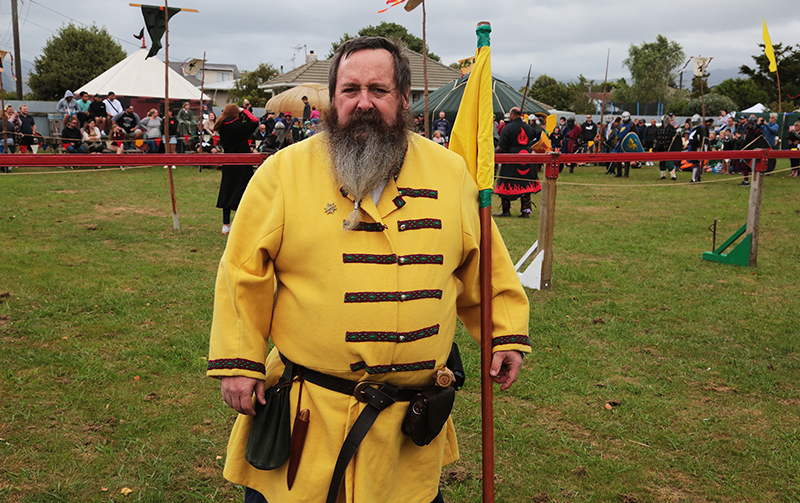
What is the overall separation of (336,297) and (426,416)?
47 cm

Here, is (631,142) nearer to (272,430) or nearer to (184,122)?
(184,122)

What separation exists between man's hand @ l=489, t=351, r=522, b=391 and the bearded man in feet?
0.61

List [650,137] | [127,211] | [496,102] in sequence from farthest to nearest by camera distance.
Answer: [496,102] < [650,137] < [127,211]

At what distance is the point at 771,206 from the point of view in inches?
516

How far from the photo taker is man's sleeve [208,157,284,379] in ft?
6.27

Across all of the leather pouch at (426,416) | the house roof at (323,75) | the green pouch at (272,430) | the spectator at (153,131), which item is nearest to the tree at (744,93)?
the house roof at (323,75)

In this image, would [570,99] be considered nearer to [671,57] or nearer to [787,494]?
[671,57]

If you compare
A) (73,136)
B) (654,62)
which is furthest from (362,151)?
(654,62)

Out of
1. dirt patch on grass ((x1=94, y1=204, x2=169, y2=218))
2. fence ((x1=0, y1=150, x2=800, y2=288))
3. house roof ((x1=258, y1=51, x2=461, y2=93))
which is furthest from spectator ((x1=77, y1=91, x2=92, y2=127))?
house roof ((x1=258, y1=51, x2=461, y2=93))

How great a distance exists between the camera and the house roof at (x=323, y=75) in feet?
136

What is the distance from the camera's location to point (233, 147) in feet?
30.6

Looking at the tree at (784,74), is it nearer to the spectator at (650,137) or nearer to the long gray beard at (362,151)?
the spectator at (650,137)

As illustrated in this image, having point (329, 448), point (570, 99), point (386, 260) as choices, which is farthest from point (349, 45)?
point (570, 99)

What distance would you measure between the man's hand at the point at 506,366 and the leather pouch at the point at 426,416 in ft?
0.74
